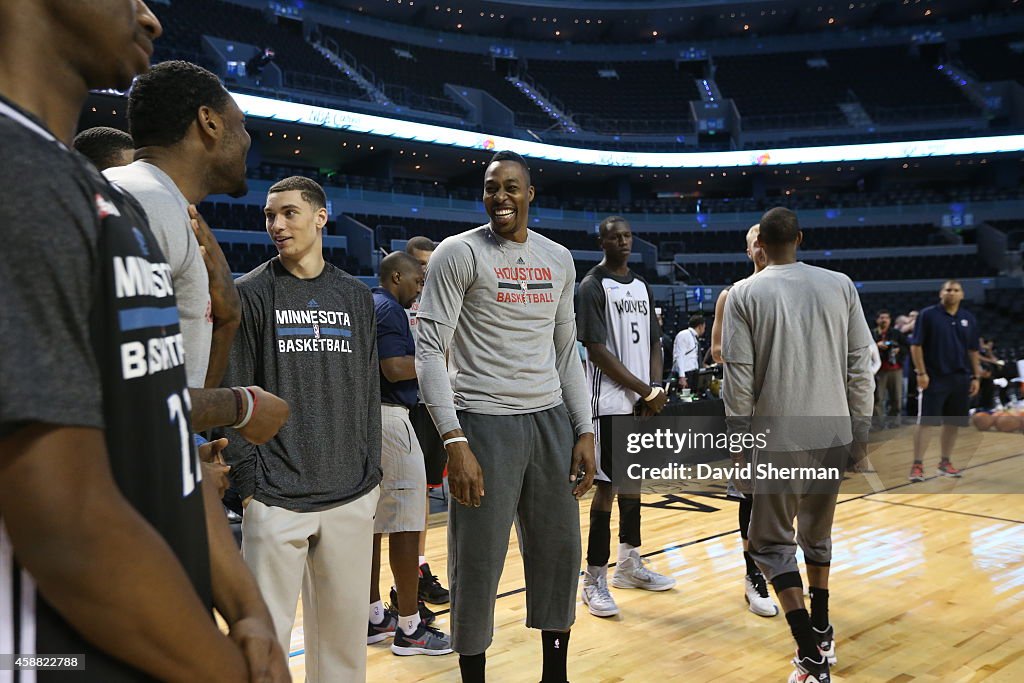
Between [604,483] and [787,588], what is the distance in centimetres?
115

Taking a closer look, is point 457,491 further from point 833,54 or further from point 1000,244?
point 833,54

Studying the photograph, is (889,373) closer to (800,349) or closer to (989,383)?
(989,383)

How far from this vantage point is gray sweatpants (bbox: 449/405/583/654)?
2.47 m

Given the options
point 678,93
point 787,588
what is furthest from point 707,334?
point 787,588

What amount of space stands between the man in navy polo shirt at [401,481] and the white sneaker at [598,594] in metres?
0.83

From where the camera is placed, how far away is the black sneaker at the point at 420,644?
3330mm

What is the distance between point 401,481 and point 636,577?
1.65 m

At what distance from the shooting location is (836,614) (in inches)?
149

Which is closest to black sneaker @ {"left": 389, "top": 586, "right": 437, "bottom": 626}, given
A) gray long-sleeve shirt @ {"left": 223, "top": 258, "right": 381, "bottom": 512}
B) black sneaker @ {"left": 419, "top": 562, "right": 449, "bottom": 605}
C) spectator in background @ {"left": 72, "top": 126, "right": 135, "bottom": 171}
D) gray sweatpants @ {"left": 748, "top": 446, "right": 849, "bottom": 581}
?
black sneaker @ {"left": 419, "top": 562, "right": 449, "bottom": 605}

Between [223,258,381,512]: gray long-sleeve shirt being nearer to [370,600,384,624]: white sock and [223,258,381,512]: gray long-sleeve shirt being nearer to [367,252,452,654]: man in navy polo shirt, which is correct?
[367,252,452,654]: man in navy polo shirt

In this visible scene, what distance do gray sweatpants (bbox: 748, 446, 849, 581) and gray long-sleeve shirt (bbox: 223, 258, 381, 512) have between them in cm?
164

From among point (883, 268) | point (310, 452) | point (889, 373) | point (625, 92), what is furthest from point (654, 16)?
point (310, 452)

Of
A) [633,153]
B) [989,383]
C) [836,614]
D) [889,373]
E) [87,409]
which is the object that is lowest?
[836,614]

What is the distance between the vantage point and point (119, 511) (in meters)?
0.70
